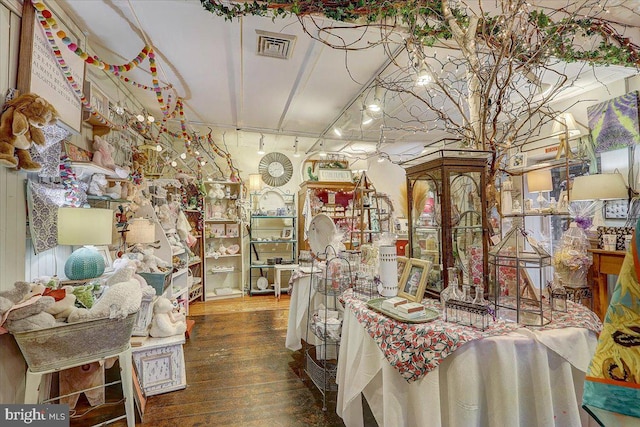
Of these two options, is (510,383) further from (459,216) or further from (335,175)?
(335,175)

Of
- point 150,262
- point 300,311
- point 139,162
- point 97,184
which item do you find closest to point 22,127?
point 97,184

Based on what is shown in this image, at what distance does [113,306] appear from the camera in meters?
1.68

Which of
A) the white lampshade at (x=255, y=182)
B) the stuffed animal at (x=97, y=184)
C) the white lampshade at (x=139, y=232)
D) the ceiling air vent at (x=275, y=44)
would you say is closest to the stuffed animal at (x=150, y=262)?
the white lampshade at (x=139, y=232)

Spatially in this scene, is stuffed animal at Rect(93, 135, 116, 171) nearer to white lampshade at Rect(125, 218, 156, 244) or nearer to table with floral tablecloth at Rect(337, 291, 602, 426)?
white lampshade at Rect(125, 218, 156, 244)

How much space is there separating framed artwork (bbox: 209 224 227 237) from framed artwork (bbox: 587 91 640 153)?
5410mm

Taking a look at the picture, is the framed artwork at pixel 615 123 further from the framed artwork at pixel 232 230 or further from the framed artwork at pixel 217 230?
the framed artwork at pixel 217 230

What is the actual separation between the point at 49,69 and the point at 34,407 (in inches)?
76.0

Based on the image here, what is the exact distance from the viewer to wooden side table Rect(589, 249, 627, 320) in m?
2.67

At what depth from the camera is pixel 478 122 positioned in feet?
5.42

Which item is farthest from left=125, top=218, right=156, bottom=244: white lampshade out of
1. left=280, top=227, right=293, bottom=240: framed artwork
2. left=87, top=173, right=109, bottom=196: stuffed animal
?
left=280, top=227, right=293, bottom=240: framed artwork

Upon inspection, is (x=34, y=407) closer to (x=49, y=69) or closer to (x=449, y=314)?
(x=49, y=69)

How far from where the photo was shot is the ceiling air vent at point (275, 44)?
7.88ft

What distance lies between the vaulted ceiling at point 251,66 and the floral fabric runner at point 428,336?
41.0 inches

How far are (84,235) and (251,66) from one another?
204 centimetres
